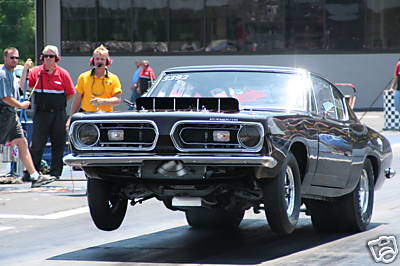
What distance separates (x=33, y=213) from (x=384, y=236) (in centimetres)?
413

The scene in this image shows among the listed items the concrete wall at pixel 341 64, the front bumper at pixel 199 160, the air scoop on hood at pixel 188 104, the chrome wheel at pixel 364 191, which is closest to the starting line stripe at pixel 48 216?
the air scoop on hood at pixel 188 104

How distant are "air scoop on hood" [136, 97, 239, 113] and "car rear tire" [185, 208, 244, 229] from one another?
1.51m

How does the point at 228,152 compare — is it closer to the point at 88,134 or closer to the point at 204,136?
the point at 204,136

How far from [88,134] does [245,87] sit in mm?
1778

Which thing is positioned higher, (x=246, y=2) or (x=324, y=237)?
(x=246, y=2)

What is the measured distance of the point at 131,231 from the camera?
10148mm

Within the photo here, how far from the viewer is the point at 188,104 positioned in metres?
8.84

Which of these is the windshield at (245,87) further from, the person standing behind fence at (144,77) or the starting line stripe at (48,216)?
the person standing behind fence at (144,77)

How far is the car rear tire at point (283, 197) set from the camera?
8164 mm

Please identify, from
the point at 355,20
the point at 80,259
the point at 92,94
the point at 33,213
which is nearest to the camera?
the point at 80,259

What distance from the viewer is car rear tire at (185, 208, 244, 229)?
10.1 meters

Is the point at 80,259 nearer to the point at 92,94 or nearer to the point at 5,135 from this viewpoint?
the point at 92,94

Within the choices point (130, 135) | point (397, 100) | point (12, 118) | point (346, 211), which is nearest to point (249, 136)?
point (130, 135)

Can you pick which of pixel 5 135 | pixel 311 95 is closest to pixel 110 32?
pixel 5 135
